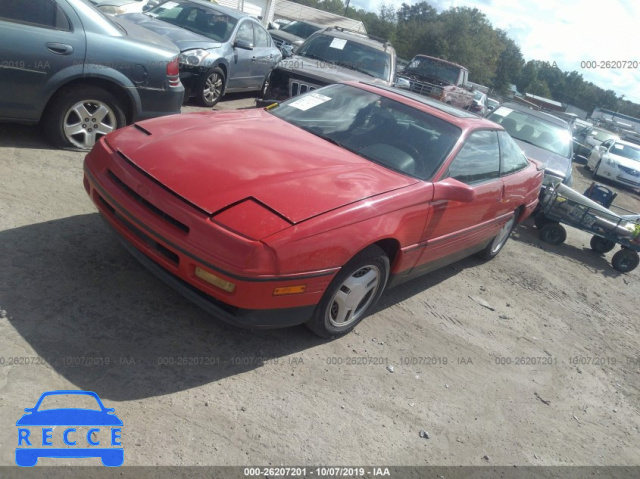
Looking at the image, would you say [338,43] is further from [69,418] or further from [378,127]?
[69,418]

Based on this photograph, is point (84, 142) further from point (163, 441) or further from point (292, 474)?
point (292, 474)

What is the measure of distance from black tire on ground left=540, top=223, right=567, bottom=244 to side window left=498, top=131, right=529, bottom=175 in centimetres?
229

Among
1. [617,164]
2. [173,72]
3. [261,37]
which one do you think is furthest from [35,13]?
[617,164]

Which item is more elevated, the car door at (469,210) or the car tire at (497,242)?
the car door at (469,210)

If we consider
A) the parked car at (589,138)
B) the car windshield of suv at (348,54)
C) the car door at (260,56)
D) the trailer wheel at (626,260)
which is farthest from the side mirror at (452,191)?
the parked car at (589,138)

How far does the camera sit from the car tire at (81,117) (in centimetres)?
513

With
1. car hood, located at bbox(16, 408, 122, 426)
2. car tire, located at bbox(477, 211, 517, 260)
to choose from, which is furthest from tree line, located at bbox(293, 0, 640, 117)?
car hood, located at bbox(16, 408, 122, 426)

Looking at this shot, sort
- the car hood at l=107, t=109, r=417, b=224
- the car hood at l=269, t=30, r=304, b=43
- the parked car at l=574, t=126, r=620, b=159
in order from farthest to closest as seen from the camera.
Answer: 1. the parked car at l=574, t=126, r=620, b=159
2. the car hood at l=269, t=30, r=304, b=43
3. the car hood at l=107, t=109, r=417, b=224

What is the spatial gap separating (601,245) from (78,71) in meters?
7.24

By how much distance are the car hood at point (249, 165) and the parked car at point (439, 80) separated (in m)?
10.3

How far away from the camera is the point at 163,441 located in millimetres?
2521

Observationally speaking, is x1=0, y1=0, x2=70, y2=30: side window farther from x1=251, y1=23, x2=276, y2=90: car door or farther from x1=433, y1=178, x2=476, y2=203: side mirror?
x1=251, y1=23, x2=276, y2=90: car door

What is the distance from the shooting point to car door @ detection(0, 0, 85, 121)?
15.4ft

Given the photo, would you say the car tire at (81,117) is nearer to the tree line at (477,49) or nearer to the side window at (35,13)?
the side window at (35,13)
